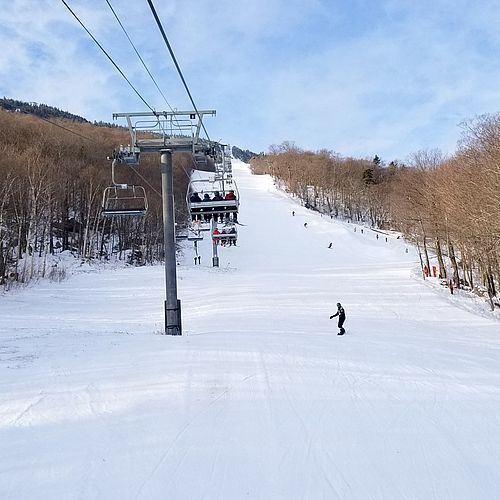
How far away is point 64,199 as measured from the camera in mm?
42094

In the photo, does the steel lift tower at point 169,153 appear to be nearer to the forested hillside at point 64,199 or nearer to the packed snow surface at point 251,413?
the packed snow surface at point 251,413

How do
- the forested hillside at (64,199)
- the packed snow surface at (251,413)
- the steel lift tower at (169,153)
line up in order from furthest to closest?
the forested hillside at (64,199) < the steel lift tower at (169,153) < the packed snow surface at (251,413)

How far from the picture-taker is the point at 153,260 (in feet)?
152

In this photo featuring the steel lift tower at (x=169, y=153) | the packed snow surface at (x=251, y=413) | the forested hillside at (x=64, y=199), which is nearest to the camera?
the packed snow surface at (x=251, y=413)

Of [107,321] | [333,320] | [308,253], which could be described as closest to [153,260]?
[308,253]

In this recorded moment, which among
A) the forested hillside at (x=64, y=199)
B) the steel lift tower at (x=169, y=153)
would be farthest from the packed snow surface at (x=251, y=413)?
the forested hillside at (x=64, y=199)

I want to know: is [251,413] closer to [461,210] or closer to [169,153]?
[169,153]

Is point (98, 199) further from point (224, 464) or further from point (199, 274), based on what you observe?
point (224, 464)

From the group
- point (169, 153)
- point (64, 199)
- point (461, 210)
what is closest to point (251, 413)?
point (169, 153)

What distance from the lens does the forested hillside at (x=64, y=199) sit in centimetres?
3219

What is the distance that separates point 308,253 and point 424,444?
4747 cm

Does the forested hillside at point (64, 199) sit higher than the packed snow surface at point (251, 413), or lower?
higher

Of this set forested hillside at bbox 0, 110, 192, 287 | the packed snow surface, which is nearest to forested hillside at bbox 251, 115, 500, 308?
the packed snow surface

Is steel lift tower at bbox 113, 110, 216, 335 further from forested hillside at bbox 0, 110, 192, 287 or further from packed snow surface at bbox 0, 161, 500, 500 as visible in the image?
forested hillside at bbox 0, 110, 192, 287
